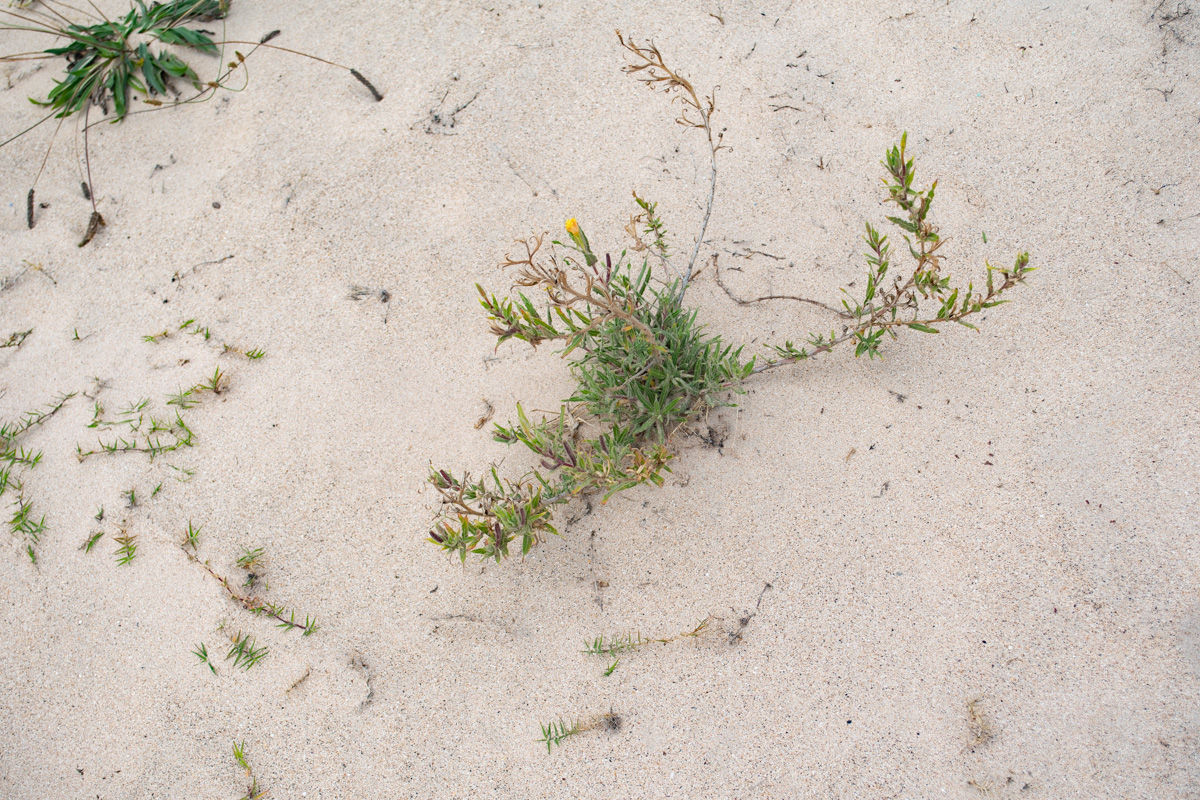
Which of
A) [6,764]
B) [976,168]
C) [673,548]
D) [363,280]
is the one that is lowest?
[6,764]

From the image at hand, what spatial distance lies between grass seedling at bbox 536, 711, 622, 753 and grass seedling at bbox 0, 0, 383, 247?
2304 millimetres

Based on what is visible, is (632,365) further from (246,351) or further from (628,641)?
(246,351)

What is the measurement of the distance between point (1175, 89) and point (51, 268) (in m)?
3.86

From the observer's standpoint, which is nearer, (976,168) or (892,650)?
(892,650)

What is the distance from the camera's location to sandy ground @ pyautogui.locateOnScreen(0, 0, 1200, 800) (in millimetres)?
1729

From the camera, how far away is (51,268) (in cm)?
253

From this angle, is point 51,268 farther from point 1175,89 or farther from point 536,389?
point 1175,89

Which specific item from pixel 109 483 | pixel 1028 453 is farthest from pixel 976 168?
pixel 109 483

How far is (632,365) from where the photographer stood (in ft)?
5.93

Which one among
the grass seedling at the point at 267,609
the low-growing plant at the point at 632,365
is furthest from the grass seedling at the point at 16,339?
the low-growing plant at the point at 632,365

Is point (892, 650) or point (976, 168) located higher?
point (976, 168)

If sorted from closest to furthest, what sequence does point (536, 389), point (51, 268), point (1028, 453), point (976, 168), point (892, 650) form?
point (892, 650) < point (1028, 453) < point (536, 389) < point (976, 168) < point (51, 268)

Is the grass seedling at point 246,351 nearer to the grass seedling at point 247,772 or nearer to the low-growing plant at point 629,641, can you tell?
the grass seedling at point 247,772

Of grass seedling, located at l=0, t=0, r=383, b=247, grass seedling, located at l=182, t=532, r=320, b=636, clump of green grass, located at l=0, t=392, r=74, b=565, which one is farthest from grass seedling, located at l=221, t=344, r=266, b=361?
grass seedling, located at l=0, t=0, r=383, b=247
